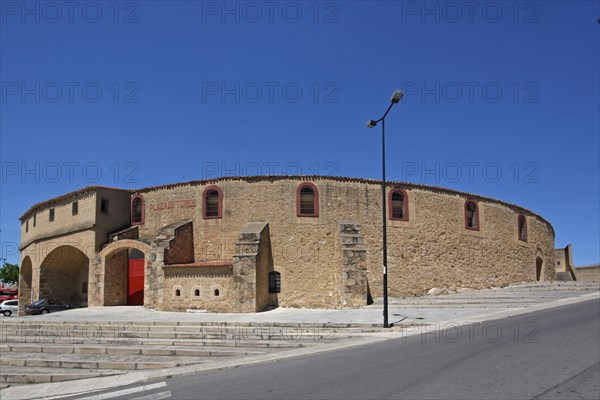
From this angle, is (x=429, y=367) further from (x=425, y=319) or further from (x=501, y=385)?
(x=425, y=319)

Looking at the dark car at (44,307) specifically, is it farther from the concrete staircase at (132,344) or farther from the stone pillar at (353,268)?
the stone pillar at (353,268)

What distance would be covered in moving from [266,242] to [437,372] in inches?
592

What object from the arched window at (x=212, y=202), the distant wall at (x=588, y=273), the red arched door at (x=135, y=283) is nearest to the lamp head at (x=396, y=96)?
the arched window at (x=212, y=202)

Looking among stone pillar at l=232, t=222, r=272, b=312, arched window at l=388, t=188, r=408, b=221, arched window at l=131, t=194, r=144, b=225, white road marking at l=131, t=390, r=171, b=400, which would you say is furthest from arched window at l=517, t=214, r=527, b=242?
white road marking at l=131, t=390, r=171, b=400

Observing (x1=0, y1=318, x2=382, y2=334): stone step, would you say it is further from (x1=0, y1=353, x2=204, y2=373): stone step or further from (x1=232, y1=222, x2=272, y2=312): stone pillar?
(x1=232, y1=222, x2=272, y2=312): stone pillar

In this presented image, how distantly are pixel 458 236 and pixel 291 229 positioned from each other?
31.0 ft

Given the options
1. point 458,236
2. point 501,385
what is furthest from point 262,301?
point 501,385

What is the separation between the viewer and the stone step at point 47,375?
10.8 meters

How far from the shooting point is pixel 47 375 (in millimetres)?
10961

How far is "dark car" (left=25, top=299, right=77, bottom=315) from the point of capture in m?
25.7

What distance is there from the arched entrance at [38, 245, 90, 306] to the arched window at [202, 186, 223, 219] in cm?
861

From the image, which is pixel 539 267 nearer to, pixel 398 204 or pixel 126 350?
pixel 398 204

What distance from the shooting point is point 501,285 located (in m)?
28.0

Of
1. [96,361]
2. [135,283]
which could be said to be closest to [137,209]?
[135,283]
